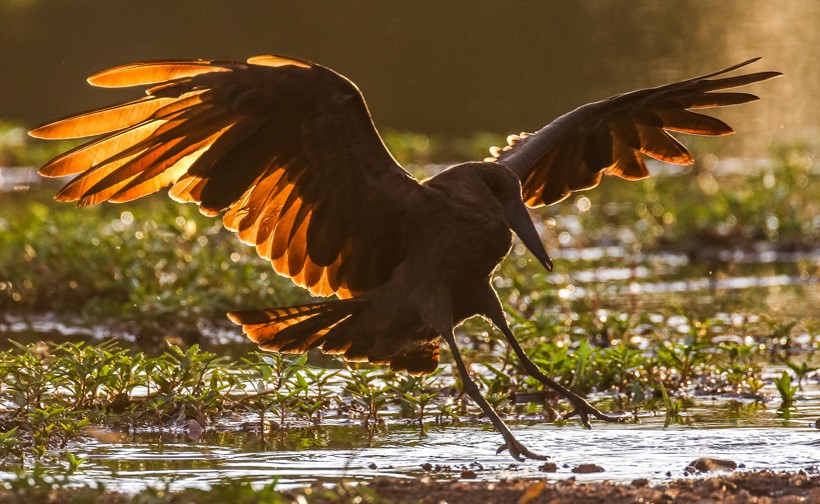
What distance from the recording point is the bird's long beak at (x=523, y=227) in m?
5.91

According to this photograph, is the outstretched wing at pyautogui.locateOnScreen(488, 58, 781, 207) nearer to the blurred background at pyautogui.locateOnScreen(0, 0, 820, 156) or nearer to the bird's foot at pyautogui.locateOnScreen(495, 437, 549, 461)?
the bird's foot at pyautogui.locateOnScreen(495, 437, 549, 461)

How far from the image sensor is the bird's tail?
6152 mm

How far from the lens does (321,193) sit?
6012 mm

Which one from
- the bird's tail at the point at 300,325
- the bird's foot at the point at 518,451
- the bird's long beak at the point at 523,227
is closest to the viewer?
the bird's foot at the point at 518,451

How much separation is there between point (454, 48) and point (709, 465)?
2031cm

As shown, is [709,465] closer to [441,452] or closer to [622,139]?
[441,452]

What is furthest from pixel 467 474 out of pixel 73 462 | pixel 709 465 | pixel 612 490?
pixel 73 462

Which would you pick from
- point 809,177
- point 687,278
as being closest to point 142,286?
point 687,278

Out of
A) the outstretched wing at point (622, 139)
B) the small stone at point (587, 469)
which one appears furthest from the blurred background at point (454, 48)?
the small stone at point (587, 469)

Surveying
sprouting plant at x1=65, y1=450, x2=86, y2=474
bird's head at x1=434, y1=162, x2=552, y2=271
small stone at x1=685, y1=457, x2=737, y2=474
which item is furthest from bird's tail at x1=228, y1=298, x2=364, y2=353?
small stone at x1=685, y1=457, x2=737, y2=474

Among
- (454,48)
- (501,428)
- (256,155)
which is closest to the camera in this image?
(501,428)

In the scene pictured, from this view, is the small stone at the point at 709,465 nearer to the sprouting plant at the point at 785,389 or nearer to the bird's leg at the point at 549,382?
the bird's leg at the point at 549,382

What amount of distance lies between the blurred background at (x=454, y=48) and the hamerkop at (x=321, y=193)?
12868mm

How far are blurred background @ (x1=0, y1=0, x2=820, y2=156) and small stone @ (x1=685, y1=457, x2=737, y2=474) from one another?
44.1 feet
